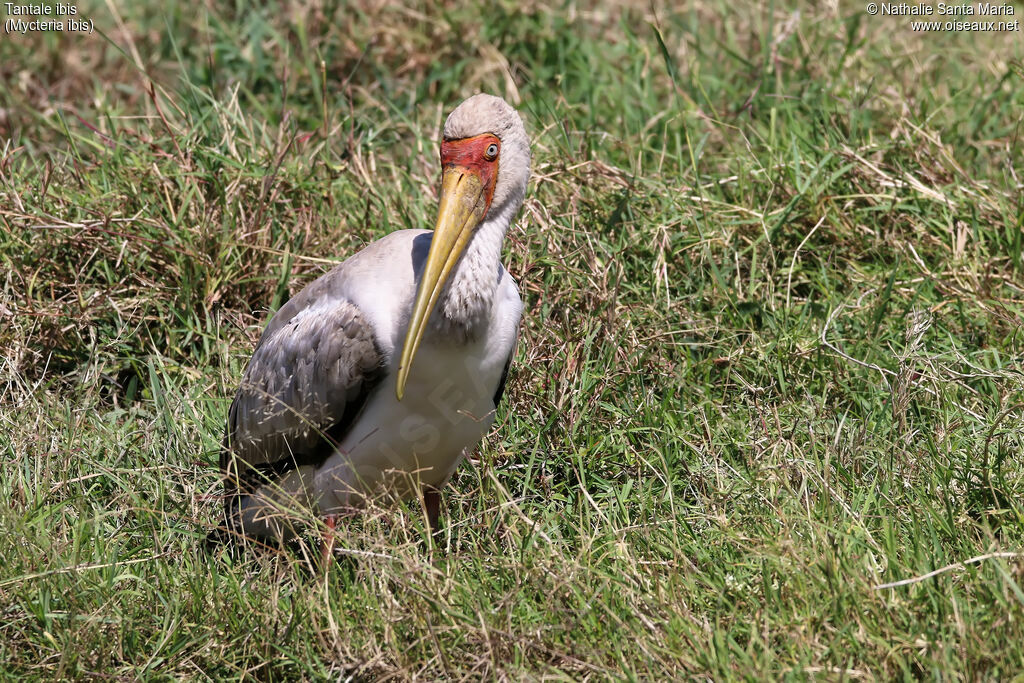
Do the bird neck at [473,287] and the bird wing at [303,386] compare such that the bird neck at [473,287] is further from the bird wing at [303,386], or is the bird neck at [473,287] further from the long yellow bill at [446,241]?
the bird wing at [303,386]

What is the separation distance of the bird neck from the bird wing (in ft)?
0.78

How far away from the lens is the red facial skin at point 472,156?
3248mm

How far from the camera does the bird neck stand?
3.15m

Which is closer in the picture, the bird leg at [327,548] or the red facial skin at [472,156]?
the bird leg at [327,548]

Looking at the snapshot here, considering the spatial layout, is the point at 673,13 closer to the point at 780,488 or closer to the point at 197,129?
the point at 197,129

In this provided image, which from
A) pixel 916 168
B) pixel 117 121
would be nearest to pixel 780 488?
pixel 916 168

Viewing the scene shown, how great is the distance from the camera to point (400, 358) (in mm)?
3113

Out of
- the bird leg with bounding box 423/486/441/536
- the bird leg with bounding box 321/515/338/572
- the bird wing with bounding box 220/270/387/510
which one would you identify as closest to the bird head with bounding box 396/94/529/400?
the bird wing with bounding box 220/270/387/510

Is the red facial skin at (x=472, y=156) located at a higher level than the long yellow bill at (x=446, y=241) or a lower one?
higher

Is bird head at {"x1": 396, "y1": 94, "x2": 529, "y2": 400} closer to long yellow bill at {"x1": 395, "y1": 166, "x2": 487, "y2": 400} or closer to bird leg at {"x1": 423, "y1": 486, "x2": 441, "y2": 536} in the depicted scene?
long yellow bill at {"x1": 395, "y1": 166, "x2": 487, "y2": 400}

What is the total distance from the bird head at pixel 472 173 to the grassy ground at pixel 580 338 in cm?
63

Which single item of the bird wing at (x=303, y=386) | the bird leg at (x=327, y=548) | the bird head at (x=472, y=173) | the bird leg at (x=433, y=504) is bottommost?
the bird leg at (x=433, y=504)

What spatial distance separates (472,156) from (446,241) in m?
0.26

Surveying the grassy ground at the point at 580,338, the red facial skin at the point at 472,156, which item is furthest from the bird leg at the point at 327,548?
the red facial skin at the point at 472,156
